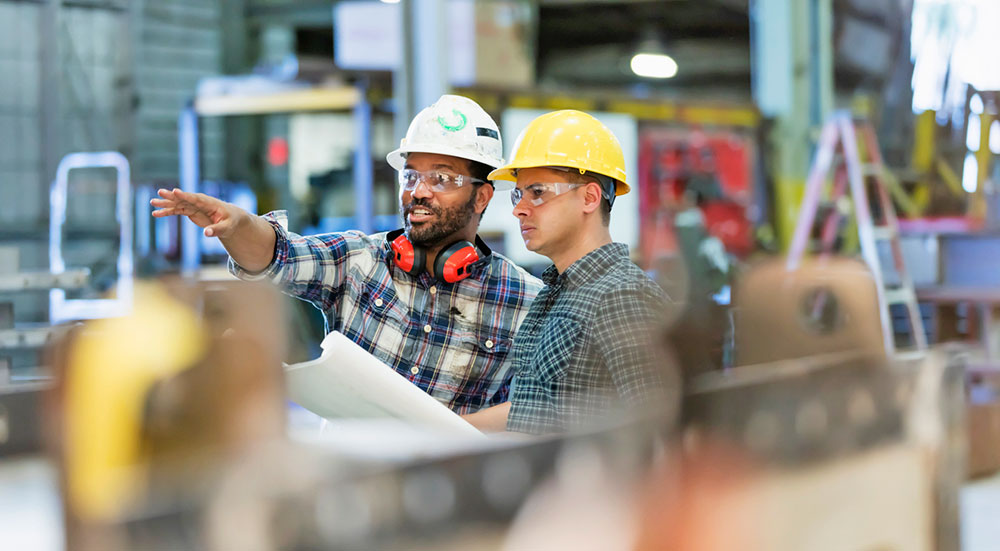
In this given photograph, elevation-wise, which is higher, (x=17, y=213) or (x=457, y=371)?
(x=17, y=213)

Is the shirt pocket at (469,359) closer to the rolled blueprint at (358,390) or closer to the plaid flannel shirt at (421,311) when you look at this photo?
the plaid flannel shirt at (421,311)

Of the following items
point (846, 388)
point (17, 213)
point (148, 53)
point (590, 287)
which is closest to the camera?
point (846, 388)

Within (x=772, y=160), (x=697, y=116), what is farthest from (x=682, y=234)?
(x=772, y=160)

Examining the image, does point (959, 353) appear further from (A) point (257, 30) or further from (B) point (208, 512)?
(A) point (257, 30)

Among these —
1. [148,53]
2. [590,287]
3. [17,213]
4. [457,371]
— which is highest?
[148,53]

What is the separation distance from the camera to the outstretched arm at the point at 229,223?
7.22 feet

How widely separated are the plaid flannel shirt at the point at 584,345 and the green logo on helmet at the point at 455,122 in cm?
52

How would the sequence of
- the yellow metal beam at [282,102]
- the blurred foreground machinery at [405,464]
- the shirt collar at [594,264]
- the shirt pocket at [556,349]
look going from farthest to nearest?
the yellow metal beam at [282,102], the shirt collar at [594,264], the shirt pocket at [556,349], the blurred foreground machinery at [405,464]

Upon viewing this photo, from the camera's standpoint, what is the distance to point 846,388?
91 centimetres

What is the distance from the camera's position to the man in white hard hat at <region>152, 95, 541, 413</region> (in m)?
2.46

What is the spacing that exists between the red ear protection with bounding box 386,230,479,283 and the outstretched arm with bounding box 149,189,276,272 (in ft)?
0.95

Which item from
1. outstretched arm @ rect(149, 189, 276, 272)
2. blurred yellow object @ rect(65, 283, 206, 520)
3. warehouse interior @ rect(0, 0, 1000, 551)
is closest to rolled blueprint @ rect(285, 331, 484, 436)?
warehouse interior @ rect(0, 0, 1000, 551)

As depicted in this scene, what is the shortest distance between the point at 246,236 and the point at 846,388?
1702mm

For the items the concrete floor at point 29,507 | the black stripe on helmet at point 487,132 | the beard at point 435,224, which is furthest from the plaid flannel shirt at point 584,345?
the concrete floor at point 29,507
